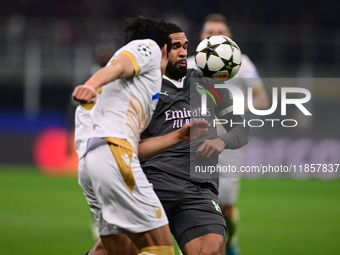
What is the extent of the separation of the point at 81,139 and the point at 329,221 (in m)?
6.39

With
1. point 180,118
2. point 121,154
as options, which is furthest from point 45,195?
point 121,154

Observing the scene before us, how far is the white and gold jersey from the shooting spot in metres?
2.82

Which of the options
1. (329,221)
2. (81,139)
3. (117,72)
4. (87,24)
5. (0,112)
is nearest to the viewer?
(117,72)

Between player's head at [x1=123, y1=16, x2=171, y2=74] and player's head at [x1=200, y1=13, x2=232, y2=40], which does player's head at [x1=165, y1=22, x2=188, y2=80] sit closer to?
player's head at [x1=123, y1=16, x2=171, y2=74]

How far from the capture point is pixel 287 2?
1777cm

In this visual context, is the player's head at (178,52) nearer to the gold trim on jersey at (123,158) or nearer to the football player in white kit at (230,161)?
the gold trim on jersey at (123,158)

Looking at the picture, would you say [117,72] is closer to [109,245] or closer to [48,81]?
[109,245]

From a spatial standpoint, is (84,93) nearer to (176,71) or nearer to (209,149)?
(209,149)

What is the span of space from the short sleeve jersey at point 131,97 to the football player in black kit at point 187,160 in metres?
0.45

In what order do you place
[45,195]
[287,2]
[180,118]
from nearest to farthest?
[180,118], [45,195], [287,2]

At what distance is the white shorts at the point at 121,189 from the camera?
274cm

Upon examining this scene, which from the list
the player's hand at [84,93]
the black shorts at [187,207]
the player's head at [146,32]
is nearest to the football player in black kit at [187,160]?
the black shorts at [187,207]

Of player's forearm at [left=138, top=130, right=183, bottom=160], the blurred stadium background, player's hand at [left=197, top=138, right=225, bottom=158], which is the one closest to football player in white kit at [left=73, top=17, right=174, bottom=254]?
player's forearm at [left=138, top=130, right=183, bottom=160]

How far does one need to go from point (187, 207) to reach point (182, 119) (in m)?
0.66
